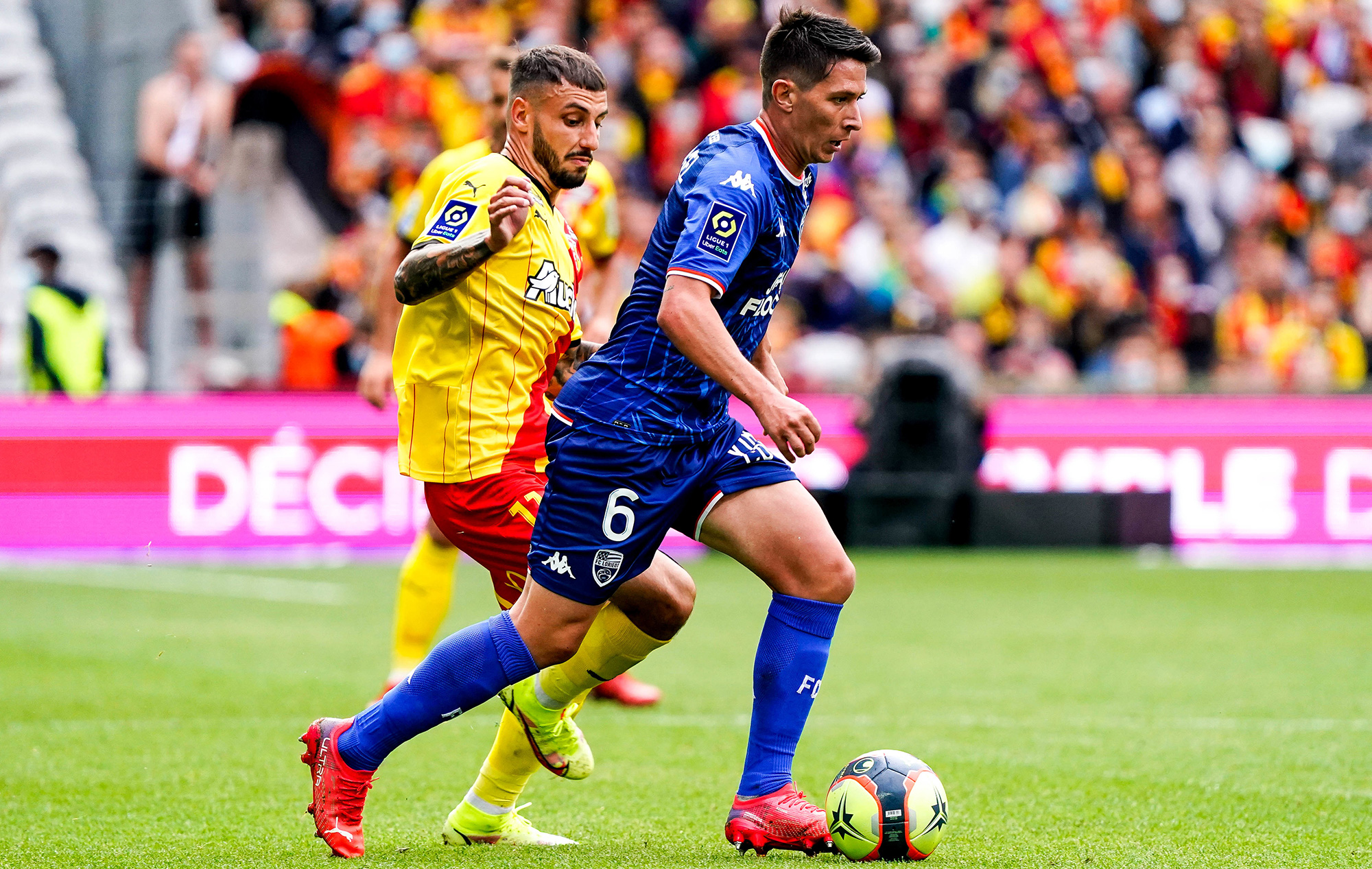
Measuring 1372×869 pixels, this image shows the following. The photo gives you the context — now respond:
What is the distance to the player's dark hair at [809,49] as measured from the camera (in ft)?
14.5

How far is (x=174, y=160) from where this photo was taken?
1522 centimetres

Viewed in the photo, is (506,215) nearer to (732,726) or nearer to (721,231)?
(721,231)

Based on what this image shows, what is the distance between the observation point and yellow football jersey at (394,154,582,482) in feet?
16.0

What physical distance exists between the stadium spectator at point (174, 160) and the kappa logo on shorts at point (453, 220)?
11137 millimetres

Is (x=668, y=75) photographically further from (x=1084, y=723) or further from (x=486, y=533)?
(x=486, y=533)

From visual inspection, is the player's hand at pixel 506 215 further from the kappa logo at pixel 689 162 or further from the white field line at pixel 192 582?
the white field line at pixel 192 582

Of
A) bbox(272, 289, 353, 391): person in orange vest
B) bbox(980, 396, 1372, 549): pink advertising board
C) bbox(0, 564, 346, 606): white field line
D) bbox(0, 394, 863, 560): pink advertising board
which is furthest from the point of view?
bbox(272, 289, 353, 391): person in orange vest

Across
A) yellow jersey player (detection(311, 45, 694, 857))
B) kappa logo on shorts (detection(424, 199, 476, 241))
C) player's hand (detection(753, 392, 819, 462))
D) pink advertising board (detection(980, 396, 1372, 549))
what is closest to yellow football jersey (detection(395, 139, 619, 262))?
yellow jersey player (detection(311, 45, 694, 857))

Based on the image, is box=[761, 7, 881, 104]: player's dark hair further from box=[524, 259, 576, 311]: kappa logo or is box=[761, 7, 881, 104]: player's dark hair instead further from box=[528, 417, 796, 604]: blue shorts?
box=[528, 417, 796, 604]: blue shorts

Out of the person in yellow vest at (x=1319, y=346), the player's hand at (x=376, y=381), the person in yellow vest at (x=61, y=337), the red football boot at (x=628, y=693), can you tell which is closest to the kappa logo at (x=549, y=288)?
the player's hand at (x=376, y=381)

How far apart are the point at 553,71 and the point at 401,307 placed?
2408 millimetres

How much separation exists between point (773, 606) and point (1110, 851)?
1.05 meters

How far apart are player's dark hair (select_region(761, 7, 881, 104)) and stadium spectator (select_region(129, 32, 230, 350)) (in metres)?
11.6

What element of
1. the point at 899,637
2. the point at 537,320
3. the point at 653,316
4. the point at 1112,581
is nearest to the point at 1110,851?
the point at 653,316
